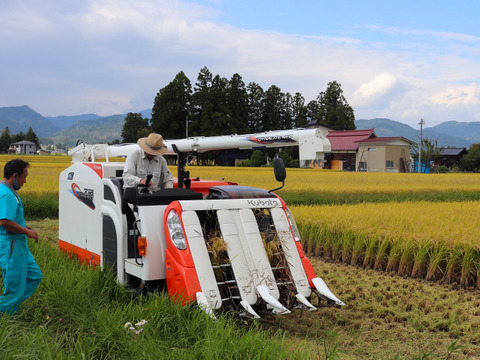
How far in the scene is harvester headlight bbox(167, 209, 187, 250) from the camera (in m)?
4.32

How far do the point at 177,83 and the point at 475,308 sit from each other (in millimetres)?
44192

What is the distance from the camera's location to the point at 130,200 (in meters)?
4.59

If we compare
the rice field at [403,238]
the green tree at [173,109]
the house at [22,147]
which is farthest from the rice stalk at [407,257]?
the house at [22,147]

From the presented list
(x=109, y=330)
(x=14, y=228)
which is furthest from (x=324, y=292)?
(x=14, y=228)

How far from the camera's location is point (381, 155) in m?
43.0

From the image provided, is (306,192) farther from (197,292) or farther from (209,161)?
(209,161)

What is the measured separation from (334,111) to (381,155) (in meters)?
17.6

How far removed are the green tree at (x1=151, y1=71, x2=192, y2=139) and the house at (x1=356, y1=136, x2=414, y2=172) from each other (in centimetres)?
1717

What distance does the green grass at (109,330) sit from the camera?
3.25 metres

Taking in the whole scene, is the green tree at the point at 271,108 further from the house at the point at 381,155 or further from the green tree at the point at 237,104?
the house at the point at 381,155

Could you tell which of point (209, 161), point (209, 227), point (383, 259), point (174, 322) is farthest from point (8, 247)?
point (209, 161)

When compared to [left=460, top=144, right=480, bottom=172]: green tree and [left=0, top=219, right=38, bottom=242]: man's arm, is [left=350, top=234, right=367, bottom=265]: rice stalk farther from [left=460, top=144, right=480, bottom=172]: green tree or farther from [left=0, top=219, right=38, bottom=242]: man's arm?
[left=460, top=144, right=480, bottom=172]: green tree

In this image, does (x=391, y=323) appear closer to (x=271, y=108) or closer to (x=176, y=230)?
(x=176, y=230)

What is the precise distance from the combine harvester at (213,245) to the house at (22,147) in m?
85.5
